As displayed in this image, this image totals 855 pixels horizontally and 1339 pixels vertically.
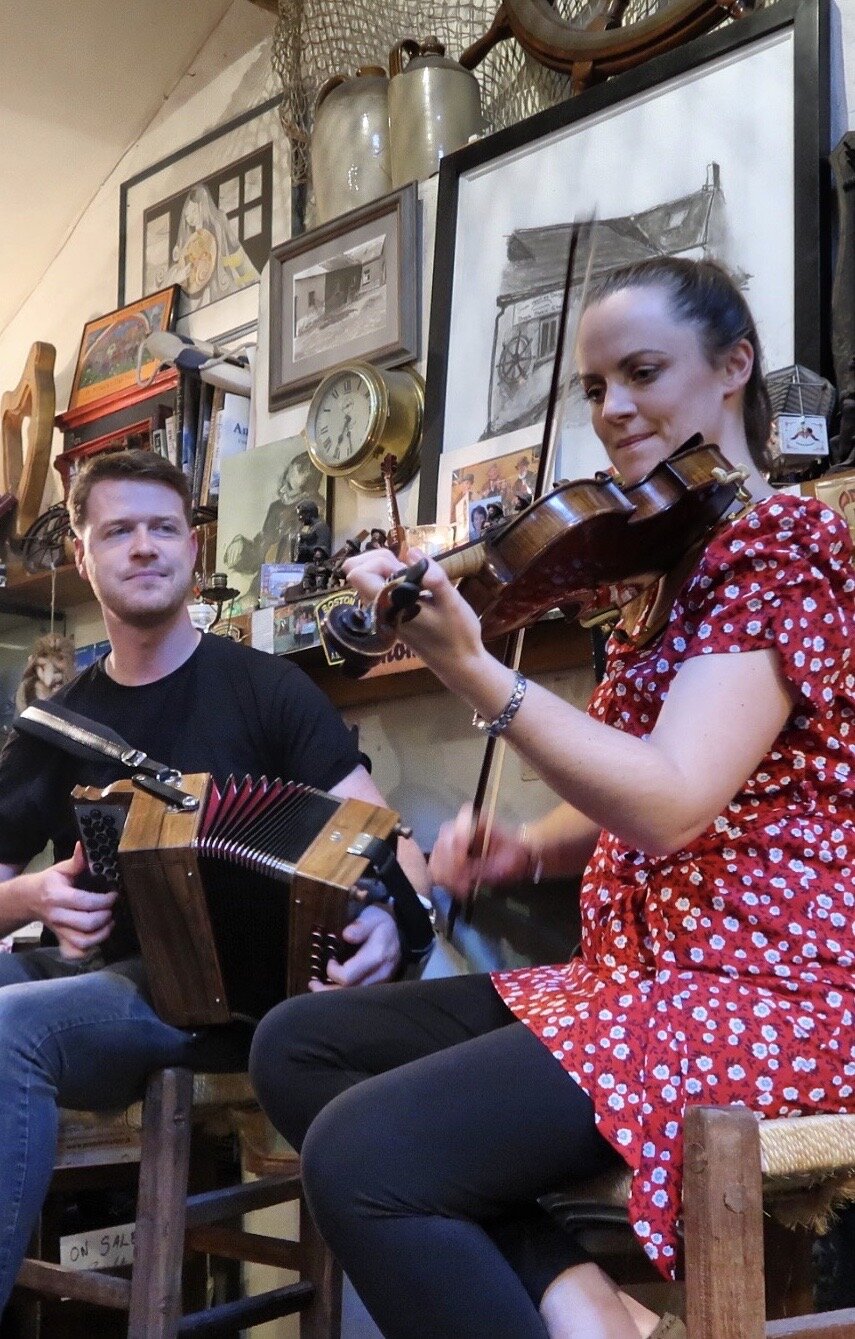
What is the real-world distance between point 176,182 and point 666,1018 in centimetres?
322

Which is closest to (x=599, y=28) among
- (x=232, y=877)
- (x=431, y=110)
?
(x=431, y=110)

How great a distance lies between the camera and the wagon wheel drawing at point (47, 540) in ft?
11.9

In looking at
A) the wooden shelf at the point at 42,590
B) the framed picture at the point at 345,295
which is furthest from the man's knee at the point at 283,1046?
the wooden shelf at the point at 42,590

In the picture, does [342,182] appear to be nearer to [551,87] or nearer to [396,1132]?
[551,87]

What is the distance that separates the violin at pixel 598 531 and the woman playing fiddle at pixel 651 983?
0.04m

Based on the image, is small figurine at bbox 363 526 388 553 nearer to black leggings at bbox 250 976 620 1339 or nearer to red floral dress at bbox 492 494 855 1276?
red floral dress at bbox 492 494 855 1276

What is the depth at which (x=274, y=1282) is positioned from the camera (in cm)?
256

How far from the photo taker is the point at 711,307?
4.21 ft

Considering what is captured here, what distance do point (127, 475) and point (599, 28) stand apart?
1.17 metres

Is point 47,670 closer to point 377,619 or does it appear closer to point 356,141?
point 356,141

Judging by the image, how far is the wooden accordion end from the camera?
5.25ft

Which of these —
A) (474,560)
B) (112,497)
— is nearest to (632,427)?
(474,560)

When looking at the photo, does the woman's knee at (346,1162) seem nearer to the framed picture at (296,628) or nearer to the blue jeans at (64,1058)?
the blue jeans at (64,1058)

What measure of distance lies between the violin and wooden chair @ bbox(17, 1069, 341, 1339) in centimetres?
87
